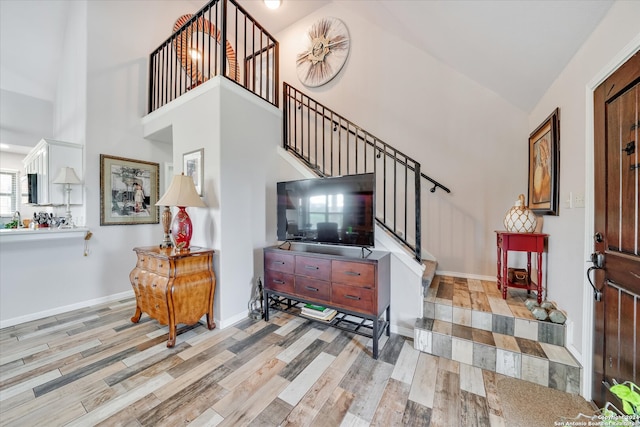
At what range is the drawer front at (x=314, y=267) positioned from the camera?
7.29 feet

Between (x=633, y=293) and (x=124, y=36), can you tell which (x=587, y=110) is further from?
(x=124, y=36)

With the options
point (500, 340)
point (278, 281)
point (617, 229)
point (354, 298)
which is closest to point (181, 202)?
point (278, 281)

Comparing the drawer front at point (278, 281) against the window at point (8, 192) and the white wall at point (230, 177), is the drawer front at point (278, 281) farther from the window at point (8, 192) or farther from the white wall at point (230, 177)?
the window at point (8, 192)

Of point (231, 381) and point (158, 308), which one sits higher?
point (158, 308)

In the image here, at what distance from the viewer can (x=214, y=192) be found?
2.49 metres

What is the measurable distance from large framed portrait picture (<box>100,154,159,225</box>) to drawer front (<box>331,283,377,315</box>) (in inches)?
126

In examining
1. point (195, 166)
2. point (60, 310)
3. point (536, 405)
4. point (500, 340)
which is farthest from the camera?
point (60, 310)

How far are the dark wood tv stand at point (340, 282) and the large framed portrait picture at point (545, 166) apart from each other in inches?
60.6

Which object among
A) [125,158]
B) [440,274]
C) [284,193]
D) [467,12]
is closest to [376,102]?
[467,12]

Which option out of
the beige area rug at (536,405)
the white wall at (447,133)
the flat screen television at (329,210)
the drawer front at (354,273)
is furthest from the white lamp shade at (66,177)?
the beige area rug at (536,405)

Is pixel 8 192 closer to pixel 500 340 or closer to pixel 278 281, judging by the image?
pixel 278 281

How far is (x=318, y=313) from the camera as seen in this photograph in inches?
94.6

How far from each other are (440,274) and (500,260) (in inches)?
30.1

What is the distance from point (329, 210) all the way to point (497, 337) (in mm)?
1793
